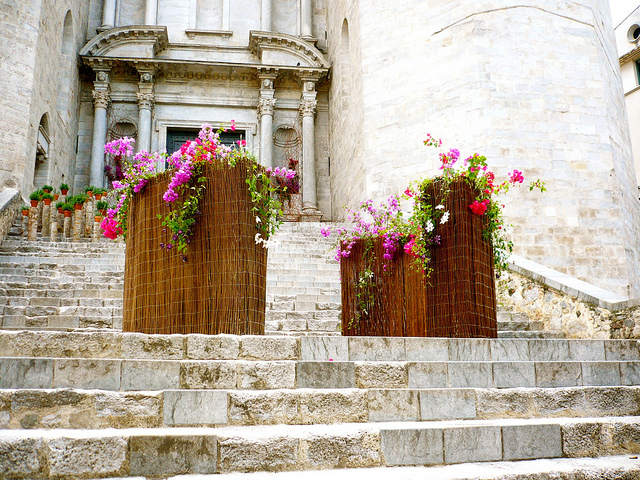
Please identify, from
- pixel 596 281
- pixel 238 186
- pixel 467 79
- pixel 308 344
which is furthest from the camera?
pixel 467 79

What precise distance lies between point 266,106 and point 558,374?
1178cm

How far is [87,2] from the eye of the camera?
1498 centimetres

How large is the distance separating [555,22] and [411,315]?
7957 millimetres

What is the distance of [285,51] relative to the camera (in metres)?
14.7

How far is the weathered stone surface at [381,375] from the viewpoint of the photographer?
3.31m

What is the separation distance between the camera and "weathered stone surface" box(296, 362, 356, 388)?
3.21 m

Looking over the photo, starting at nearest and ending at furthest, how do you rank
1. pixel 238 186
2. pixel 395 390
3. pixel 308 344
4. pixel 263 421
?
pixel 263 421
pixel 395 390
pixel 308 344
pixel 238 186

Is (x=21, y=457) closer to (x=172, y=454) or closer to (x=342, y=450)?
(x=172, y=454)

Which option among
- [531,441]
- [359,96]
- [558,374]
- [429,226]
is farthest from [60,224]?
[531,441]

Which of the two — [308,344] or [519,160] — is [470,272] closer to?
[308,344]

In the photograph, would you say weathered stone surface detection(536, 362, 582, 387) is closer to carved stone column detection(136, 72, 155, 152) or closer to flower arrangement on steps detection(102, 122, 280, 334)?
flower arrangement on steps detection(102, 122, 280, 334)

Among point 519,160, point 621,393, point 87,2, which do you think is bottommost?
point 621,393

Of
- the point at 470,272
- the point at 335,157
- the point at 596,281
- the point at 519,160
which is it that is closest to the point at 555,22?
the point at 519,160

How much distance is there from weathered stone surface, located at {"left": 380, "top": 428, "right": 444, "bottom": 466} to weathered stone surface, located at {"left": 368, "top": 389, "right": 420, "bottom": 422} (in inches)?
11.7
